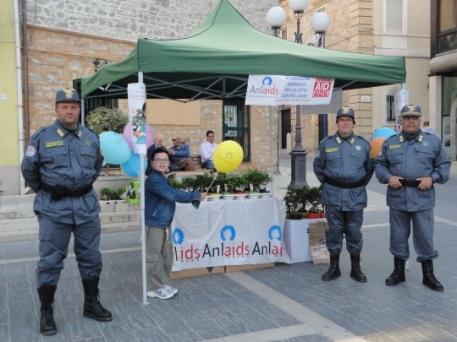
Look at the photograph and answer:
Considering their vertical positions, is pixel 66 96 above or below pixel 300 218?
above

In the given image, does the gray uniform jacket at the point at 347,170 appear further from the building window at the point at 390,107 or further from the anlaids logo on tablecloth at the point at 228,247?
the building window at the point at 390,107

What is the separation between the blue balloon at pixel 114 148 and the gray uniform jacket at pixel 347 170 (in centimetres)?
213

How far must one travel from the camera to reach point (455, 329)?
4.27 meters

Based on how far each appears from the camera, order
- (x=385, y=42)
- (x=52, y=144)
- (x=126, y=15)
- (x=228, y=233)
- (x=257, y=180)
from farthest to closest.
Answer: (x=385, y=42) < (x=126, y=15) < (x=257, y=180) < (x=228, y=233) < (x=52, y=144)

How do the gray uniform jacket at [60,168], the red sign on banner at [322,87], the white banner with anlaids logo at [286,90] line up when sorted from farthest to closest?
the red sign on banner at [322,87] → the white banner with anlaids logo at [286,90] → the gray uniform jacket at [60,168]

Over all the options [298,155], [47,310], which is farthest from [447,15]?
[47,310]

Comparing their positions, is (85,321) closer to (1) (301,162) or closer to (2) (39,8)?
(1) (301,162)

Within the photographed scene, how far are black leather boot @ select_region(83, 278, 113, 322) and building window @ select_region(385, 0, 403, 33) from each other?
23.6 metres

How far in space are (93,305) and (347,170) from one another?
114 inches

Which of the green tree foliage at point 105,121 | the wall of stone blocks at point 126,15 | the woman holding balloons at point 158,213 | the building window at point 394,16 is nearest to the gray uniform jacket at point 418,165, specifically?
the woman holding balloons at point 158,213

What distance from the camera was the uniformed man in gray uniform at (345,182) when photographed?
215 inches

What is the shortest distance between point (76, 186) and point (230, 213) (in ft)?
7.19

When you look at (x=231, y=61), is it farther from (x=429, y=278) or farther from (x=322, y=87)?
(x=429, y=278)

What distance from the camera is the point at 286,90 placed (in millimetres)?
5719
